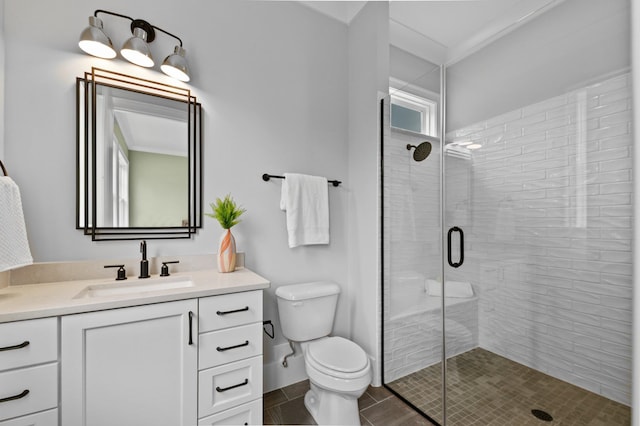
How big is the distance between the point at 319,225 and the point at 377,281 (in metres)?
0.58

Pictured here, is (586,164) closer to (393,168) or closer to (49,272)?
(393,168)

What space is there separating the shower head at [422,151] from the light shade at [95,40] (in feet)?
5.90

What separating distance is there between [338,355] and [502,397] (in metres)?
0.85

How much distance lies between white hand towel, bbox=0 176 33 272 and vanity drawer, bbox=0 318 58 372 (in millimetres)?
255

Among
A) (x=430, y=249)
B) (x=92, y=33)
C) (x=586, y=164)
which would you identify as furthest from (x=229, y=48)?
(x=586, y=164)

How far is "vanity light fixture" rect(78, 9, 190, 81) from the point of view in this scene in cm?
136

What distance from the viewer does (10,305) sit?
1.00 m

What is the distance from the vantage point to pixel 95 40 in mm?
1355

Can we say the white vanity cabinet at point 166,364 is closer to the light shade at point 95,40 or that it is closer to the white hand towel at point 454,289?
the white hand towel at point 454,289

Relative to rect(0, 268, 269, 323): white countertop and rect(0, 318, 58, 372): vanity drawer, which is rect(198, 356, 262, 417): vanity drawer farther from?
rect(0, 318, 58, 372): vanity drawer

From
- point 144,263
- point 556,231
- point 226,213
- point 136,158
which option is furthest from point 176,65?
point 556,231

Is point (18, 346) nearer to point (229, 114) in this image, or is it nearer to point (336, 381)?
point (336, 381)

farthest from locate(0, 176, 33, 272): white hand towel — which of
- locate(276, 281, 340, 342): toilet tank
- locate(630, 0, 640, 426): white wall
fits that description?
locate(630, 0, 640, 426): white wall

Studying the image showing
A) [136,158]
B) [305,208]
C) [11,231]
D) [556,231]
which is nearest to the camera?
[11,231]
